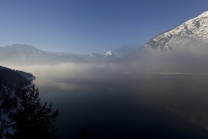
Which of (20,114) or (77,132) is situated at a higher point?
(20,114)

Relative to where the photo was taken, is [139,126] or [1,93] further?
[1,93]

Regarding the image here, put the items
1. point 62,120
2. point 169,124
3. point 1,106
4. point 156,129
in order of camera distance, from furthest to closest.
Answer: point 1,106 < point 62,120 < point 169,124 < point 156,129

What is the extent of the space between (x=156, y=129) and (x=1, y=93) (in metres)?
117

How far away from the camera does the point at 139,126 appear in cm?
7994

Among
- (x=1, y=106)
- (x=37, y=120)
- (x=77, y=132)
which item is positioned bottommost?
(x=77, y=132)

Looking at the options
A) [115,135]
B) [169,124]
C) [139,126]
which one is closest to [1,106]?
[115,135]

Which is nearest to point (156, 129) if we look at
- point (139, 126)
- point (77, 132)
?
point (139, 126)

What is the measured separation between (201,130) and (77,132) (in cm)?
6269

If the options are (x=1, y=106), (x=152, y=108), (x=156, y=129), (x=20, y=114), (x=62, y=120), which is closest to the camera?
(x=20, y=114)

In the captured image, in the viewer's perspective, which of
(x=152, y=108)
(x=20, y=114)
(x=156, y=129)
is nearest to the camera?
(x=20, y=114)

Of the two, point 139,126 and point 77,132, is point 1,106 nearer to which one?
point 77,132

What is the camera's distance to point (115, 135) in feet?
233

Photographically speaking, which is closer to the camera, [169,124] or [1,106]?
[169,124]

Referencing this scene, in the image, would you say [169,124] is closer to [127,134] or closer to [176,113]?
[176,113]
